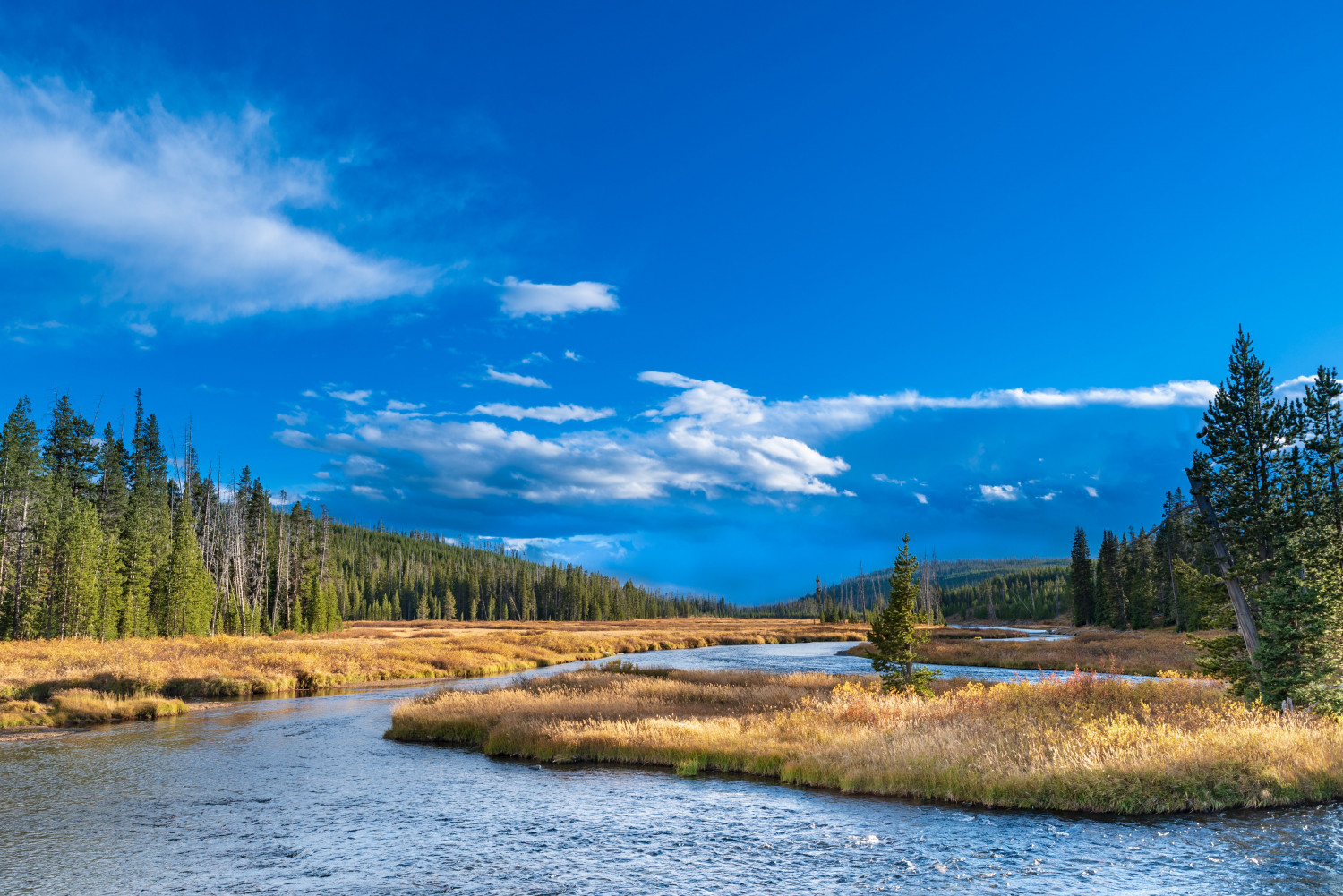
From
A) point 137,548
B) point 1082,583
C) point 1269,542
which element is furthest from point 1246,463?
point 1082,583

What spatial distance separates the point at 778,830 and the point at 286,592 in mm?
98484

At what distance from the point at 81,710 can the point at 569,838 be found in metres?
29.0

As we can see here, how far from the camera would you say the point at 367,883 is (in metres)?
12.4

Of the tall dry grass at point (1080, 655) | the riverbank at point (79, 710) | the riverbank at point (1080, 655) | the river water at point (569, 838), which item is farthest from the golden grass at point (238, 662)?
the tall dry grass at point (1080, 655)

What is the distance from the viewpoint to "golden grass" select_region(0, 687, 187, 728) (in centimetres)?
3072

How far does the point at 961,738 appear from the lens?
1977 centimetres

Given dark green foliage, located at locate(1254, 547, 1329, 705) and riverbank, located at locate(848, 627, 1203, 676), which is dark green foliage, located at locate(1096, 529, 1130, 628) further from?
dark green foliage, located at locate(1254, 547, 1329, 705)

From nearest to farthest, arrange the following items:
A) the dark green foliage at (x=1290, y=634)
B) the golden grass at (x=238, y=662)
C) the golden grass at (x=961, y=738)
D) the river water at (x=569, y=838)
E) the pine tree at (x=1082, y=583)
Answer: the river water at (x=569, y=838) < the golden grass at (x=961, y=738) < the dark green foliage at (x=1290, y=634) < the golden grass at (x=238, y=662) < the pine tree at (x=1082, y=583)

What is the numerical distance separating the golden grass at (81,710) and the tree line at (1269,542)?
4055cm

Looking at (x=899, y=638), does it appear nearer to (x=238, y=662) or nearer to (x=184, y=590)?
(x=238, y=662)

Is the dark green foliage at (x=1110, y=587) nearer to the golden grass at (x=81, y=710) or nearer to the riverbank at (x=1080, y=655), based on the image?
the riverbank at (x=1080, y=655)

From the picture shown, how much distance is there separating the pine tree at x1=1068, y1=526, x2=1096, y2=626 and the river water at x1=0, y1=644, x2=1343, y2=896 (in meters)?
120

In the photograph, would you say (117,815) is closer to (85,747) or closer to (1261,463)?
(85,747)

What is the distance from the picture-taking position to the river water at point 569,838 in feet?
39.8
